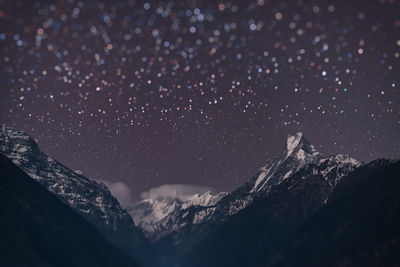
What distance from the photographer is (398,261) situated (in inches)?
7411

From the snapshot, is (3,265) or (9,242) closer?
(3,265)

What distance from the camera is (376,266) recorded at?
7820 inches

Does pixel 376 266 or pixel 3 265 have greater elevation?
pixel 3 265

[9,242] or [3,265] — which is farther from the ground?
[9,242]

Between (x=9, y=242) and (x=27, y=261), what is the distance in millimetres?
15774

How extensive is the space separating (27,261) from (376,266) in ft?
585

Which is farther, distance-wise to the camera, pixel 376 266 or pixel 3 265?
pixel 376 266

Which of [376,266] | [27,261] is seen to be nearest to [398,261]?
[376,266]

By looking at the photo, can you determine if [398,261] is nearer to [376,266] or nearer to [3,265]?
[376,266]

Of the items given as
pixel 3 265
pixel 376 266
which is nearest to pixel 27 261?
pixel 3 265

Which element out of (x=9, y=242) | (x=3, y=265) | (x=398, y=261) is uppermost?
(x=9, y=242)

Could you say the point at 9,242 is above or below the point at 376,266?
above

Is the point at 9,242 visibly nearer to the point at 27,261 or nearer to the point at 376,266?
the point at 27,261

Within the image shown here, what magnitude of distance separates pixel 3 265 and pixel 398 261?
621 feet
